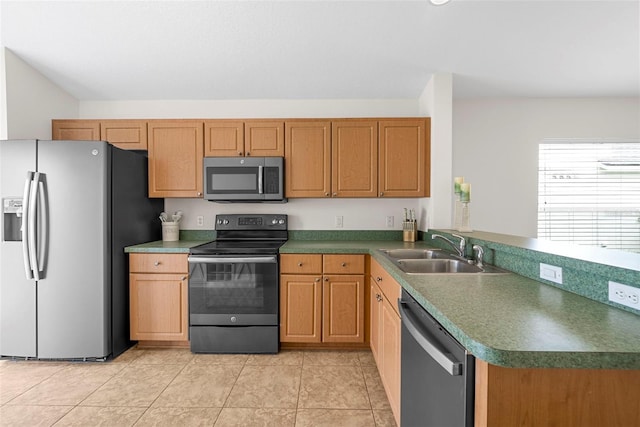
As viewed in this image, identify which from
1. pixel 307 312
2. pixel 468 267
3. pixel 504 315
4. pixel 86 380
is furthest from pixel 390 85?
pixel 86 380

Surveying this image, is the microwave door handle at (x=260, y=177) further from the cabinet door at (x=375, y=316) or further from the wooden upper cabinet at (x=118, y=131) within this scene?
the cabinet door at (x=375, y=316)

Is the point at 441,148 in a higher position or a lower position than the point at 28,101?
lower

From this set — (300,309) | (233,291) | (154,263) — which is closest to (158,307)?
(154,263)

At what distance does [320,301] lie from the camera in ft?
8.34

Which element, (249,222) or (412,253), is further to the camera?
(249,222)

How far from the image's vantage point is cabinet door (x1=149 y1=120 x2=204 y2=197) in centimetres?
285

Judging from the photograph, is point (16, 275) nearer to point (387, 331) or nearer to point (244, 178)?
point (244, 178)

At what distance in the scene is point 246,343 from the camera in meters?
2.50

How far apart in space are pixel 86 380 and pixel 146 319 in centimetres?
54

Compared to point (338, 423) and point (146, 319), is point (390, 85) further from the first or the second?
point (146, 319)

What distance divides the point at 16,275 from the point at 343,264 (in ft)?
8.24

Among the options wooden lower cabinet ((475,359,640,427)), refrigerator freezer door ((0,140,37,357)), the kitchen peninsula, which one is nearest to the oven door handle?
refrigerator freezer door ((0,140,37,357))

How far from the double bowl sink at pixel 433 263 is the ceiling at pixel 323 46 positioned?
156cm

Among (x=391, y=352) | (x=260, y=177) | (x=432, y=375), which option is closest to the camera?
(x=432, y=375)
